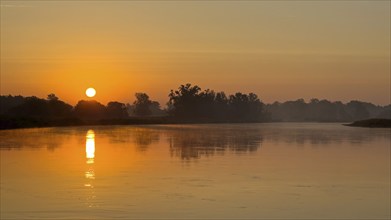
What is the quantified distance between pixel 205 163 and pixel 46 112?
99.8 m

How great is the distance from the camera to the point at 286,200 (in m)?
16.8

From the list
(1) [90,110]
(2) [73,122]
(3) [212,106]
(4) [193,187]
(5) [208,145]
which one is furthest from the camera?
(3) [212,106]

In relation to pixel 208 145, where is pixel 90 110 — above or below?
above

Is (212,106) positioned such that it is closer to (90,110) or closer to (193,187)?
(90,110)

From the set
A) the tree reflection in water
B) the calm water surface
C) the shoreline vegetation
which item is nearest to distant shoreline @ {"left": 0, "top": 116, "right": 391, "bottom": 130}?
the shoreline vegetation

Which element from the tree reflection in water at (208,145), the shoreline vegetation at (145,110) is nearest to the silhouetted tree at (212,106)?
the shoreline vegetation at (145,110)

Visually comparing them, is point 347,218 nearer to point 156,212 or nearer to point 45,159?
point 156,212

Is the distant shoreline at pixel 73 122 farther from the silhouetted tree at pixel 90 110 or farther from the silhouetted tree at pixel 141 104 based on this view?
the silhouetted tree at pixel 141 104

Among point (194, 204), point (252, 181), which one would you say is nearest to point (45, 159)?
point (252, 181)

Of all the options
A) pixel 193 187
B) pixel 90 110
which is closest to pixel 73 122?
pixel 90 110

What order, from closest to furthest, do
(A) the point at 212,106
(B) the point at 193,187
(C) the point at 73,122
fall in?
(B) the point at 193,187 < (C) the point at 73,122 < (A) the point at 212,106

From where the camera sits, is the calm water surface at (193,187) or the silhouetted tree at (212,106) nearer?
the calm water surface at (193,187)

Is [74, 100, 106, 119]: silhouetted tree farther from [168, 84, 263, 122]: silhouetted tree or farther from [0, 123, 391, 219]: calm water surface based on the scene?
[0, 123, 391, 219]: calm water surface

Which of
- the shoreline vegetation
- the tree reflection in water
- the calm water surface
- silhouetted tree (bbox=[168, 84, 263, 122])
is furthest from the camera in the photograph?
silhouetted tree (bbox=[168, 84, 263, 122])
